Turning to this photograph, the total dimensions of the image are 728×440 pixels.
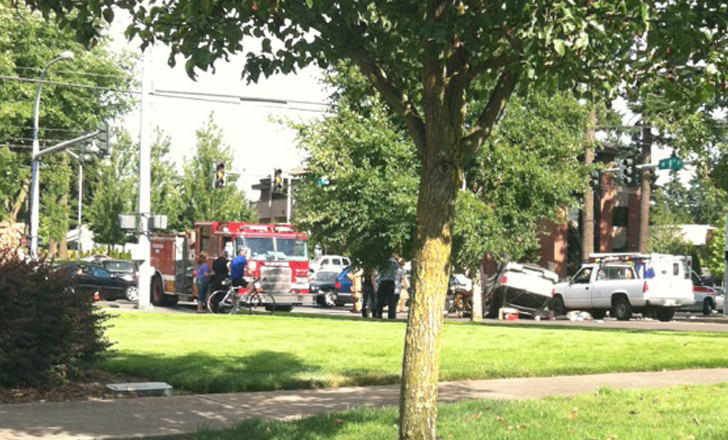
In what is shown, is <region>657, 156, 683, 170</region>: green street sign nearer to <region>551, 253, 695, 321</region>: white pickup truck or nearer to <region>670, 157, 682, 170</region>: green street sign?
<region>670, 157, 682, 170</region>: green street sign

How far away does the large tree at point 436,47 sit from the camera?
22.0 feet

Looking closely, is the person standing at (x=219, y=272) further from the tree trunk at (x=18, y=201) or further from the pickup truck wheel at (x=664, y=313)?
the tree trunk at (x=18, y=201)

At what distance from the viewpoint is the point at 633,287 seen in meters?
36.2

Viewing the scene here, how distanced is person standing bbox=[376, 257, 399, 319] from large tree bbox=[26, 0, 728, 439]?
66.1 feet

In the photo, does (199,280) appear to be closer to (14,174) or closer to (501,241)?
(501,241)

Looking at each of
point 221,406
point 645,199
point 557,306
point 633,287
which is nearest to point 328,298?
point 557,306

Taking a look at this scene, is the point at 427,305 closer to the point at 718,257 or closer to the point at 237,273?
the point at 237,273

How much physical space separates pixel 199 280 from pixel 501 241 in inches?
352

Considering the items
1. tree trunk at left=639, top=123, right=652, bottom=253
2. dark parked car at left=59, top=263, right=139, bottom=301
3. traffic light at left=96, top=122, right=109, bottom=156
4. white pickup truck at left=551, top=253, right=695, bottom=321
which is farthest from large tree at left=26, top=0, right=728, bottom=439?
tree trunk at left=639, top=123, right=652, bottom=253

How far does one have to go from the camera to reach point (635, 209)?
68312 millimetres

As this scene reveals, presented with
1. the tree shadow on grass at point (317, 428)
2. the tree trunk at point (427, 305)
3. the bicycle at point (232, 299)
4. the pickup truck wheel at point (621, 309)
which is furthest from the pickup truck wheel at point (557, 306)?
the tree trunk at point (427, 305)

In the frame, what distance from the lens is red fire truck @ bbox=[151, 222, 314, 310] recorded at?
32812mm

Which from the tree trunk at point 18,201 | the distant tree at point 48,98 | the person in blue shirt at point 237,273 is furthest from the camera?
the tree trunk at point 18,201

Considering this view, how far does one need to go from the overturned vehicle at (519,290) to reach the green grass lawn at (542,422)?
25.6m
